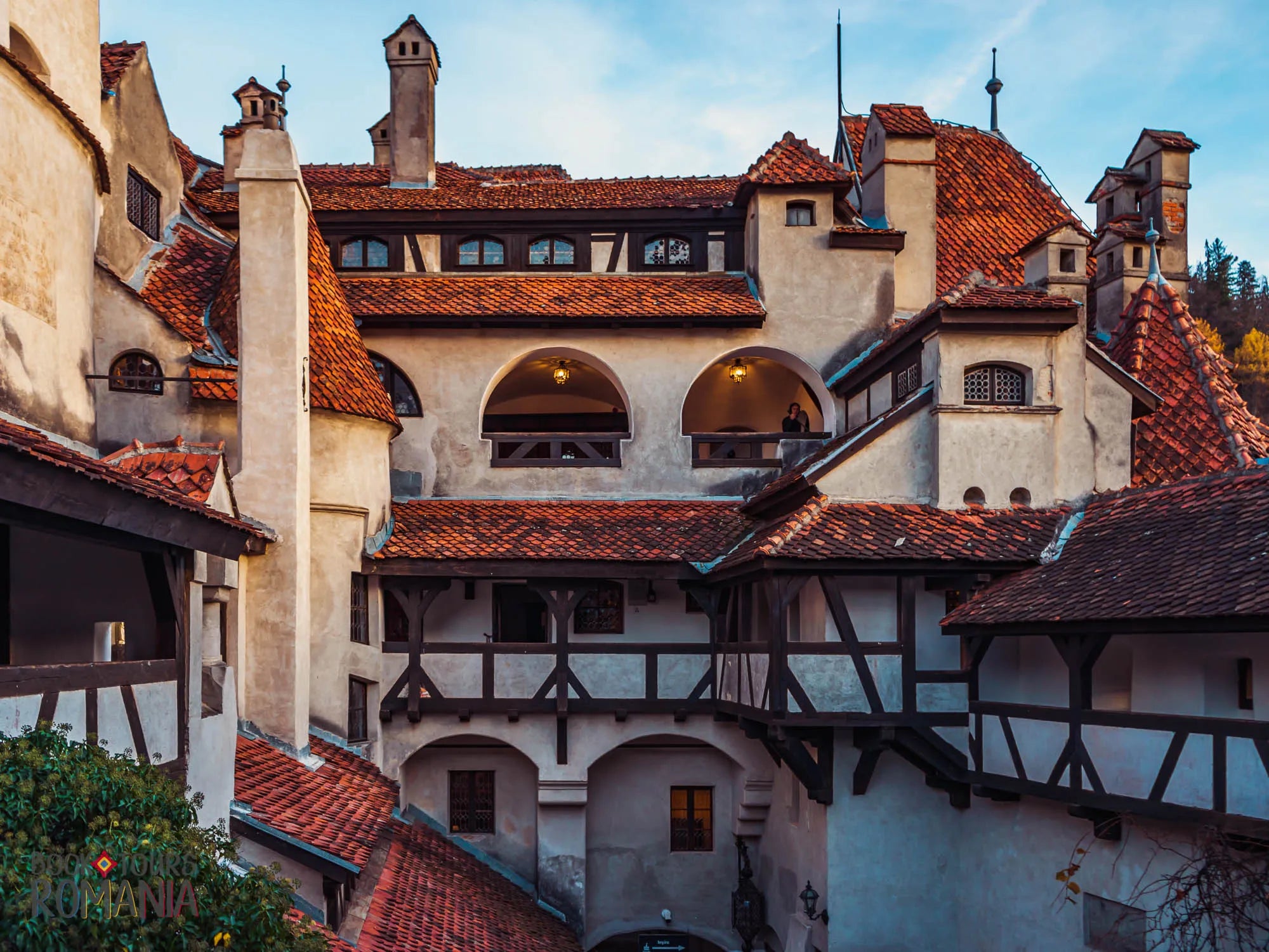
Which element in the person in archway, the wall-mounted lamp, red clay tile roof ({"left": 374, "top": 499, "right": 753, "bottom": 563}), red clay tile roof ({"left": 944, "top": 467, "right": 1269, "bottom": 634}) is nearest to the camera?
red clay tile roof ({"left": 944, "top": 467, "right": 1269, "bottom": 634})

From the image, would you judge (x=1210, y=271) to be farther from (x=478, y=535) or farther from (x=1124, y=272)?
(x=478, y=535)

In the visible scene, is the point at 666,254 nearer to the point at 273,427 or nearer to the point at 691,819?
the point at 273,427

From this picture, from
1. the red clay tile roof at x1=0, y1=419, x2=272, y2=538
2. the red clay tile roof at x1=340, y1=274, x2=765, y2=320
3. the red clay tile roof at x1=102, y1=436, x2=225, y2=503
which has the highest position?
the red clay tile roof at x1=340, y1=274, x2=765, y2=320

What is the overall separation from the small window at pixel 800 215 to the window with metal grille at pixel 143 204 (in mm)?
9850

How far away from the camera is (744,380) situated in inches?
958

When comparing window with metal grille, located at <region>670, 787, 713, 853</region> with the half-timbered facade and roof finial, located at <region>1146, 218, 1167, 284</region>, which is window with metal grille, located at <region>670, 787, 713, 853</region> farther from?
roof finial, located at <region>1146, 218, 1167, 284</region>

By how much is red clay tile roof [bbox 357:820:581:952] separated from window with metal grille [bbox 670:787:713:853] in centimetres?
263

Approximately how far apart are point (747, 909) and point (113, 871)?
51.0ft

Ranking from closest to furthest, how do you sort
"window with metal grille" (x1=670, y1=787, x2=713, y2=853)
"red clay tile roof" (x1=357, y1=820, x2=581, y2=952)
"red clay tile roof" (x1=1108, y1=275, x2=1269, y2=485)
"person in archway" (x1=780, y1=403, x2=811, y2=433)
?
"red clay tile roof" (x1=357, y1=820, x2=581, y2=952) → "red clay tile roof" (x1=1108, y1=275, x2=1269, y2=485) → "window with metal grille" (x1=670, y1=787, x2=713, y2=853) → "person in archway" (x1=780, y1=403, x2=811, y2=433)

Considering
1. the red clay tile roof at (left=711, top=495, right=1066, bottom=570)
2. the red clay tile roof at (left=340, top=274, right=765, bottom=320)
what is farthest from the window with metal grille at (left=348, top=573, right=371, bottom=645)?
the red clay tile roof at (left=711, top=495, right=1066, bottom=570)

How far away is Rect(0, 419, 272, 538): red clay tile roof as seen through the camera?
7.13 meters

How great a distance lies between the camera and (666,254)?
22.5 m

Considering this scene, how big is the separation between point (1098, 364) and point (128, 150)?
1352cm

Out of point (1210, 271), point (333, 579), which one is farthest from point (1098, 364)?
point (1210, 271)
